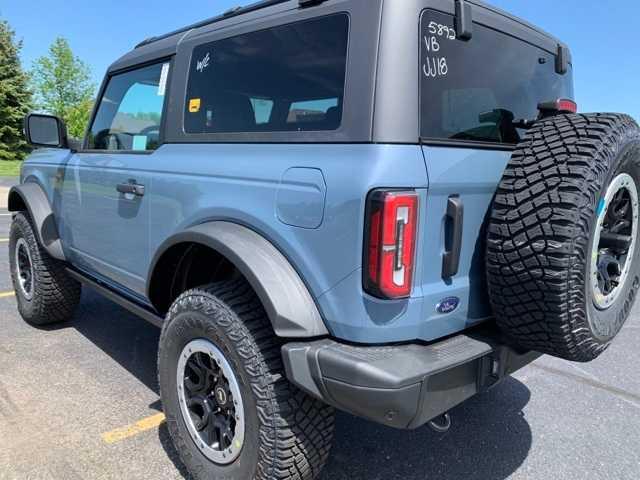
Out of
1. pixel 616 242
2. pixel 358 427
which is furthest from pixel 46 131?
pixel 616 242

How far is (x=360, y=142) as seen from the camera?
5.79 feet

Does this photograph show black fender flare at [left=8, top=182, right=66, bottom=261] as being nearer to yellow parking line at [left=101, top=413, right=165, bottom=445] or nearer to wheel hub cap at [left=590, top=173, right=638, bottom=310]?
yellow parking line at [left=101, top=413, right=165, bottom=445]

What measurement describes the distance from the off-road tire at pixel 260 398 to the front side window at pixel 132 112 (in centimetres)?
113

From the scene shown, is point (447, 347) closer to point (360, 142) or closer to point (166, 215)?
point (360, 142)

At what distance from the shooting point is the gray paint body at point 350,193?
1736 mm

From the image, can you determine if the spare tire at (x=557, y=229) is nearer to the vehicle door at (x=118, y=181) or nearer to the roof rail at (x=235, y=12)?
the roof rail at (x=235, y=12)

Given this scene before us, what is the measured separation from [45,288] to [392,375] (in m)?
3.22

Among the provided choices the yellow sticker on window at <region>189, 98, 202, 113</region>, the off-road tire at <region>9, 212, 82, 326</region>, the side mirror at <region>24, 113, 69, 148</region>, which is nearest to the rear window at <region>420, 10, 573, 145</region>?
the yellow sticker on window at <region>189, 98, 202, 113</region>

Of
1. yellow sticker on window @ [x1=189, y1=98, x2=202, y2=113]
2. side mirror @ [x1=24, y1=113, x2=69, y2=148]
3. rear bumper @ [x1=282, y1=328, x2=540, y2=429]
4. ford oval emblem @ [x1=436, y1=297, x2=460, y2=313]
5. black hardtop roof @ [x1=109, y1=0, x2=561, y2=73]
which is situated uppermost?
black hardtop roof @ [x1=109, y1=0, x2=561, y2=73]

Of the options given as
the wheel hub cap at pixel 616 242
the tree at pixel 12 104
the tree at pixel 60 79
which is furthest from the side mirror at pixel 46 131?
the tree at pixel 60 79

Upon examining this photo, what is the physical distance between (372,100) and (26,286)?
3657mm

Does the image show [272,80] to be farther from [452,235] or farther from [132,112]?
[132,112]

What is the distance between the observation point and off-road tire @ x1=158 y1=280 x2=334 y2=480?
1.88 meters

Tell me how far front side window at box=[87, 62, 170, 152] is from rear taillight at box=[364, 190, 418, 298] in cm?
155
